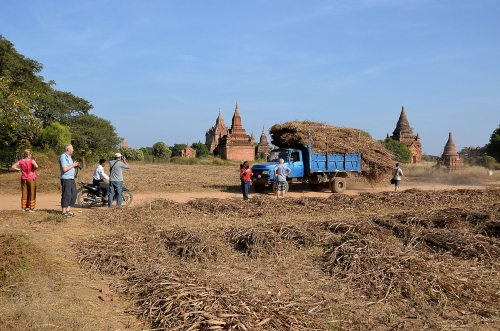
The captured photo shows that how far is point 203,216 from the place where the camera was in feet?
32.1

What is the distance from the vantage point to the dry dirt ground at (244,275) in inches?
153

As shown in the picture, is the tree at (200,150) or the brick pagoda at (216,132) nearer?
the tree at (200,150)

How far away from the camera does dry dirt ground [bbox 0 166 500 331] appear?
3.89m

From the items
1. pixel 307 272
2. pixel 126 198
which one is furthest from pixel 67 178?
pixel 307 272

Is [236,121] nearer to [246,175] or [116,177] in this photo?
[246,175]

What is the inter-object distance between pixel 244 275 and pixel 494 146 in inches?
2140

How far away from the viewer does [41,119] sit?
3688 centimetres

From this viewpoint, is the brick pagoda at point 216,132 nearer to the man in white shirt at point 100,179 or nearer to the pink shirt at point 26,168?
the man in white shirt at point 100,179

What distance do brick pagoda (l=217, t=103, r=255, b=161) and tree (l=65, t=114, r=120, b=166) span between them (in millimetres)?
21181

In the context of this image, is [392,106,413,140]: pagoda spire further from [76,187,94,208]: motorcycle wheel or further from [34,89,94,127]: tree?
[76,187,94,208]: motorcycle wheel

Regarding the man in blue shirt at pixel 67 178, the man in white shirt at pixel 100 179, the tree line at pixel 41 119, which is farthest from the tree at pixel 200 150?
the man in blue shirt at pixel 67 178

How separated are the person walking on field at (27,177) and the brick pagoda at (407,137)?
5710 cm

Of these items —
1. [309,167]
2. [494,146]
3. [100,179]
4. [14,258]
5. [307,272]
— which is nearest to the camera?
[14,258]

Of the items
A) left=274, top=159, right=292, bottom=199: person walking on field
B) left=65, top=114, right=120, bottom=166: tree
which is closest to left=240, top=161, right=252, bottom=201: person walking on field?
left=274, top=159, right=292, bottom=199: person walking on field
